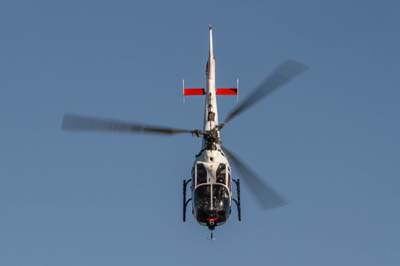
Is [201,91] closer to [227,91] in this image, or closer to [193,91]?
[193,91]

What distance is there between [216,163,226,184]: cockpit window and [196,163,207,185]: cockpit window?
58 cm

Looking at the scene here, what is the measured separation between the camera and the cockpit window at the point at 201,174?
48156 millimetres

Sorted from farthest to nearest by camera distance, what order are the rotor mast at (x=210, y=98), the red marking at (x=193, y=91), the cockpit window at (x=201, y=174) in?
the red marking at (x=193, y=91) → the rotor mast at (x=210, y=98) → the cockpit window at (x=201, y=174)

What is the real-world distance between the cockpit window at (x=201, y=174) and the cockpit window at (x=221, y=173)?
0.58 m

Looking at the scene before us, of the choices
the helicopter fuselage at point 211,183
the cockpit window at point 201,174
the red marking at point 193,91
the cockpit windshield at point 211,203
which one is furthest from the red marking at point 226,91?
the cockpit windshield at point 211,203

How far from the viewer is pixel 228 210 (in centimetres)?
4812

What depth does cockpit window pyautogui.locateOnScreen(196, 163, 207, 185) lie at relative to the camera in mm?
48156

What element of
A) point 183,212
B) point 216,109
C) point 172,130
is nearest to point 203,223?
point 183,212

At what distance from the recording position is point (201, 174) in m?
48.2

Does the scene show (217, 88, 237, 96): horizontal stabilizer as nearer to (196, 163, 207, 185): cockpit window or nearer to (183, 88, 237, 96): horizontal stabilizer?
(183, 88, 237, 96): horizontal stabilizer

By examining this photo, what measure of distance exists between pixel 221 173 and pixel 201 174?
900 millimetres

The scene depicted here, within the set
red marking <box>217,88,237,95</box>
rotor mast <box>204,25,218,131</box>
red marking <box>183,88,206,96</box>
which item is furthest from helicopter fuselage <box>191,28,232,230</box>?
red marking <box>217,88,237,95</box>

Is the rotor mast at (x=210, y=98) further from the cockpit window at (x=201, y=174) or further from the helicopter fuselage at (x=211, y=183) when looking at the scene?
the cockpit window at (x=201, y=174)

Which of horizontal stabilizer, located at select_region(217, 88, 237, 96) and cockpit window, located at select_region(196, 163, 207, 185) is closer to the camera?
cockpit window, located at select_region(196, 163, 207, 185)
